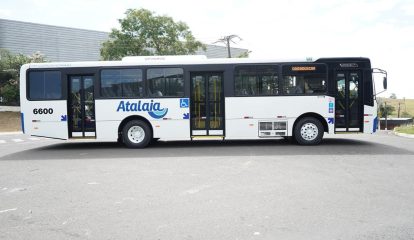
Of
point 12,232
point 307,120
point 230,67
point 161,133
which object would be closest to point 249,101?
point 230,67

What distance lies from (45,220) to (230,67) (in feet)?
28.8

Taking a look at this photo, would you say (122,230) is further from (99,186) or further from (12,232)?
(99,186)

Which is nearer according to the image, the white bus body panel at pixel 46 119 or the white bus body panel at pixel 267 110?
the white bus body panel at pixel 267 110

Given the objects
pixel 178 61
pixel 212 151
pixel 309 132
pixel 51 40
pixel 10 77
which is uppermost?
pixel 51 40

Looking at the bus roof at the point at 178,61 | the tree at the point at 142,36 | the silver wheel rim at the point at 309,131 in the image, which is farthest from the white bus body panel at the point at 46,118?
the tree at the point at 142,36

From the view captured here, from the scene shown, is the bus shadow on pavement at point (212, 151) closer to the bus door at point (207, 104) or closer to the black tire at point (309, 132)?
the black tire at point (309, 132)

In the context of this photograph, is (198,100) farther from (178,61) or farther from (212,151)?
(212,151)

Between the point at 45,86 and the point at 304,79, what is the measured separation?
9127 mm

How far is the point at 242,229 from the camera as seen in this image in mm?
4289

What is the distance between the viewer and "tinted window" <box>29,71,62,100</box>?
1238cm

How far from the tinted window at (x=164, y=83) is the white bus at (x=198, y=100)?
35 millimetres

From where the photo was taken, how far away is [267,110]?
12.2m

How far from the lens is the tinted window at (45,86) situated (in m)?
12.4

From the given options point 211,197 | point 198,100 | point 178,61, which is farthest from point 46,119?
point 211,197
